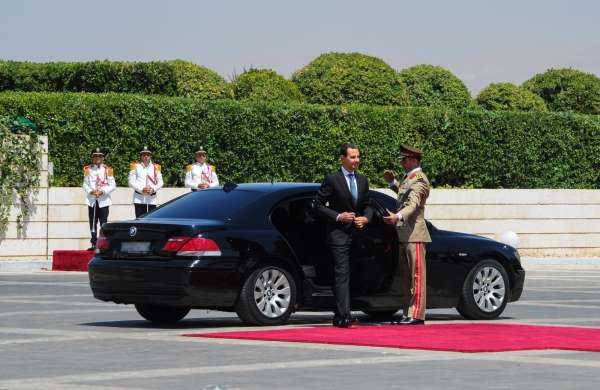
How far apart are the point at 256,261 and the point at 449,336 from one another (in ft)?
7.17

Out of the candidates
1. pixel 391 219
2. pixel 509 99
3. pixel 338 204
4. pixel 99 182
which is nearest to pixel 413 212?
pixel 391 219

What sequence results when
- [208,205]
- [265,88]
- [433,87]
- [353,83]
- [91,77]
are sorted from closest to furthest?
[208,205] < [91,77] < [265,88] < [353,83] < [433,87]

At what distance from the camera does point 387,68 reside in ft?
124

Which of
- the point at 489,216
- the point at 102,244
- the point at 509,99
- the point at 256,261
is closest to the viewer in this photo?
the point at 256,261

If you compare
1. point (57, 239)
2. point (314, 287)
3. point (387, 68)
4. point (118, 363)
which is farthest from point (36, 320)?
point (387, 68)

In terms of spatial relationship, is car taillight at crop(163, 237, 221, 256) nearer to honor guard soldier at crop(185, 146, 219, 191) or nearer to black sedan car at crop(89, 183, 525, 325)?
black sedan car at crop(89, 183, 525, 325)

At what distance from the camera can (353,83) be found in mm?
37000

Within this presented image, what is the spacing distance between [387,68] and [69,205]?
11.4 metres

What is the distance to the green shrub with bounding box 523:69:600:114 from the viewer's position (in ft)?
142

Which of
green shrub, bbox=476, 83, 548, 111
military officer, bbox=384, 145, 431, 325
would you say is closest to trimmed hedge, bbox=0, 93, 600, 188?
green shrub, bbox=476, 83, 548, 111

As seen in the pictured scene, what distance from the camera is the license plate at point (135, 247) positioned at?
1510cm

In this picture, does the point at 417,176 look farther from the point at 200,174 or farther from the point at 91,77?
the point at 91,77

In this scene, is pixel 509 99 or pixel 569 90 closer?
pixel 509 99

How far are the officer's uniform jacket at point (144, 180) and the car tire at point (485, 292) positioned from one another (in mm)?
12548
